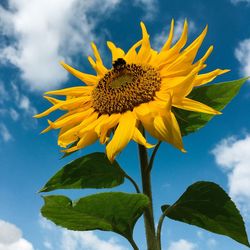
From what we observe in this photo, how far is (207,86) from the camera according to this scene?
137 inches

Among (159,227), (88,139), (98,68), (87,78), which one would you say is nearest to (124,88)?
(88,139)

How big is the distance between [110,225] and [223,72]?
1341 millimetres

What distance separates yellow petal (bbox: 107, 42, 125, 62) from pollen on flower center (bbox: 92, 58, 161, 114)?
24.1 inches

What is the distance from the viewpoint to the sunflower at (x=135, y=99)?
2938 millimetres

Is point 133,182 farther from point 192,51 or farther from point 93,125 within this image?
point 192,51

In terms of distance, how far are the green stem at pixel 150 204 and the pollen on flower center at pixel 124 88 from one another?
275 millimetres

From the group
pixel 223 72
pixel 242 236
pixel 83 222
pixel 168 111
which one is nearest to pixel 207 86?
pixel 223 72

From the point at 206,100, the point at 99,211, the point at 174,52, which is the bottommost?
the point at 99,211

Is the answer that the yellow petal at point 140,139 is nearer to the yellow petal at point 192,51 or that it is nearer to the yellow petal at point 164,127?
the yellow petal at point 164,127

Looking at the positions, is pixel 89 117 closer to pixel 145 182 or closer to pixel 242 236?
pixel 145 182

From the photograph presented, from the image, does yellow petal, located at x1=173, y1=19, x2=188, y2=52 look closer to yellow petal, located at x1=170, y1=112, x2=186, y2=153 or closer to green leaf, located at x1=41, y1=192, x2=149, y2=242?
yellow petal, located at x1=170, y1=112, x2=186, y2=153

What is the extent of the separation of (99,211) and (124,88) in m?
0.98

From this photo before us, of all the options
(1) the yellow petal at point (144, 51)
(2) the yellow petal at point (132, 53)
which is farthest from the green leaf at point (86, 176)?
(2) the yellow petal at point (132, 53)

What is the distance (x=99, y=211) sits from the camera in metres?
2.90
